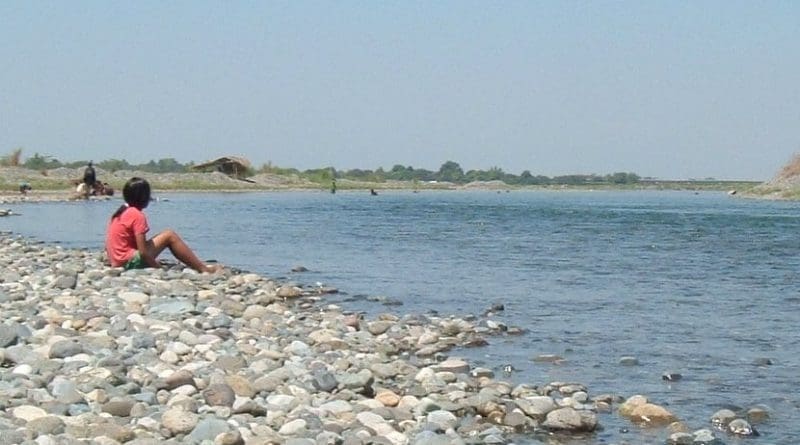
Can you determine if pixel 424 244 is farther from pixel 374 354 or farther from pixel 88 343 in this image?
pixel 88 343

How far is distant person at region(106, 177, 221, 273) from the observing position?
14.8 metres

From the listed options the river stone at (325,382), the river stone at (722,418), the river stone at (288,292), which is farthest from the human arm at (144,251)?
the river stone at (722,418)

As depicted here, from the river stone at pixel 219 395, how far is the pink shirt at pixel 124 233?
7.38 metres

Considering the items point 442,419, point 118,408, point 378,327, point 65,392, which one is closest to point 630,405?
point 442,419

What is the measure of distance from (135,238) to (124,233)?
18cm

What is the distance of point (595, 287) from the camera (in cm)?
1895

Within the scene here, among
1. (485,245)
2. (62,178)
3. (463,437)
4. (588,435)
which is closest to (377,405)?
(463,437)

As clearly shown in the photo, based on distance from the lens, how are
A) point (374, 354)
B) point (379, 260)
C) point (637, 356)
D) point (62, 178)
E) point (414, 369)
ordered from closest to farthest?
point (414, 369) < point (374, 354) < point (637, 356) < point (379, 260) < point (62, 178)

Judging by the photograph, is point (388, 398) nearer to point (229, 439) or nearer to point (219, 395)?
point (219, 395)

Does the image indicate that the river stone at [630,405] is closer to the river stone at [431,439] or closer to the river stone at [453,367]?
the river stone at [453,367]

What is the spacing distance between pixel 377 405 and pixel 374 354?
8.77ft

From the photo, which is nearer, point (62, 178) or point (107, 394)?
point (107, 394)

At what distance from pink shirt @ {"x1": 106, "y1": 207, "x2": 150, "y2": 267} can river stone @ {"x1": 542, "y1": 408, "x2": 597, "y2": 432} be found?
26.5ft

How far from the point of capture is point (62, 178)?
284 ft
